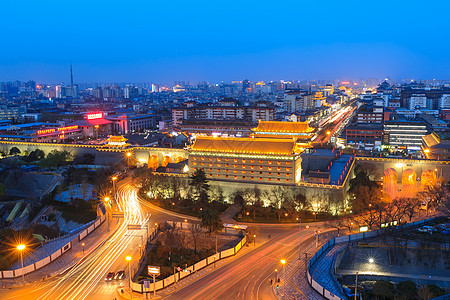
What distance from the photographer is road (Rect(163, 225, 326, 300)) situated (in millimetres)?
19969

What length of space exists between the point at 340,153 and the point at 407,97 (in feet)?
223

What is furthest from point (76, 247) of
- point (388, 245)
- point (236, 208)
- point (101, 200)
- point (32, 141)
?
point (32, 141)

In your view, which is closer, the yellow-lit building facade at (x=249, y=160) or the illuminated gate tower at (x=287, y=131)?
the yellow-lit building facade at (x=249, y=160)

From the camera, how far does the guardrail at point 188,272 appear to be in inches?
796

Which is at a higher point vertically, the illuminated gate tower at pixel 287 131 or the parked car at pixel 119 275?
the illuminated gate tower at pixel 287 131

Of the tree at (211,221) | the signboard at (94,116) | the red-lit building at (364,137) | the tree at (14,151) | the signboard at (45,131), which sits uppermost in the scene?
the signboard at (94,116)

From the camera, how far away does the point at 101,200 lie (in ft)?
123

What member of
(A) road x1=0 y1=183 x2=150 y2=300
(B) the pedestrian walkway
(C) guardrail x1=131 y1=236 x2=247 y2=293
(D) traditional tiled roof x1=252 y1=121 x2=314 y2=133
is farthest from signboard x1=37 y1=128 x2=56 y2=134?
(B) the pedestrian walkway

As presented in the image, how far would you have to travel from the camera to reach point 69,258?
79.5ft

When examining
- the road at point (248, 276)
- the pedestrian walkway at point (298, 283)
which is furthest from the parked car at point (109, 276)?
the pedestrian walkway at point (298, 283)

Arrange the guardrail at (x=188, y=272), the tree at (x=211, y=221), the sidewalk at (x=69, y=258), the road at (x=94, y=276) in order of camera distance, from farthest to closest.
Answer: the tree at (x=211, y=221)
the sidewalk at (x=69, y=258)
the guardrail at (x=188, y=272)
the road at (x=94, y=276)

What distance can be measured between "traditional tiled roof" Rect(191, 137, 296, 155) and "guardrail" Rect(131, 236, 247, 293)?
1189cm

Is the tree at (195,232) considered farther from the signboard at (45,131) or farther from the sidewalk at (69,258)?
the signboard at (45,131)

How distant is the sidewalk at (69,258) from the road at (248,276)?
7859 mm
